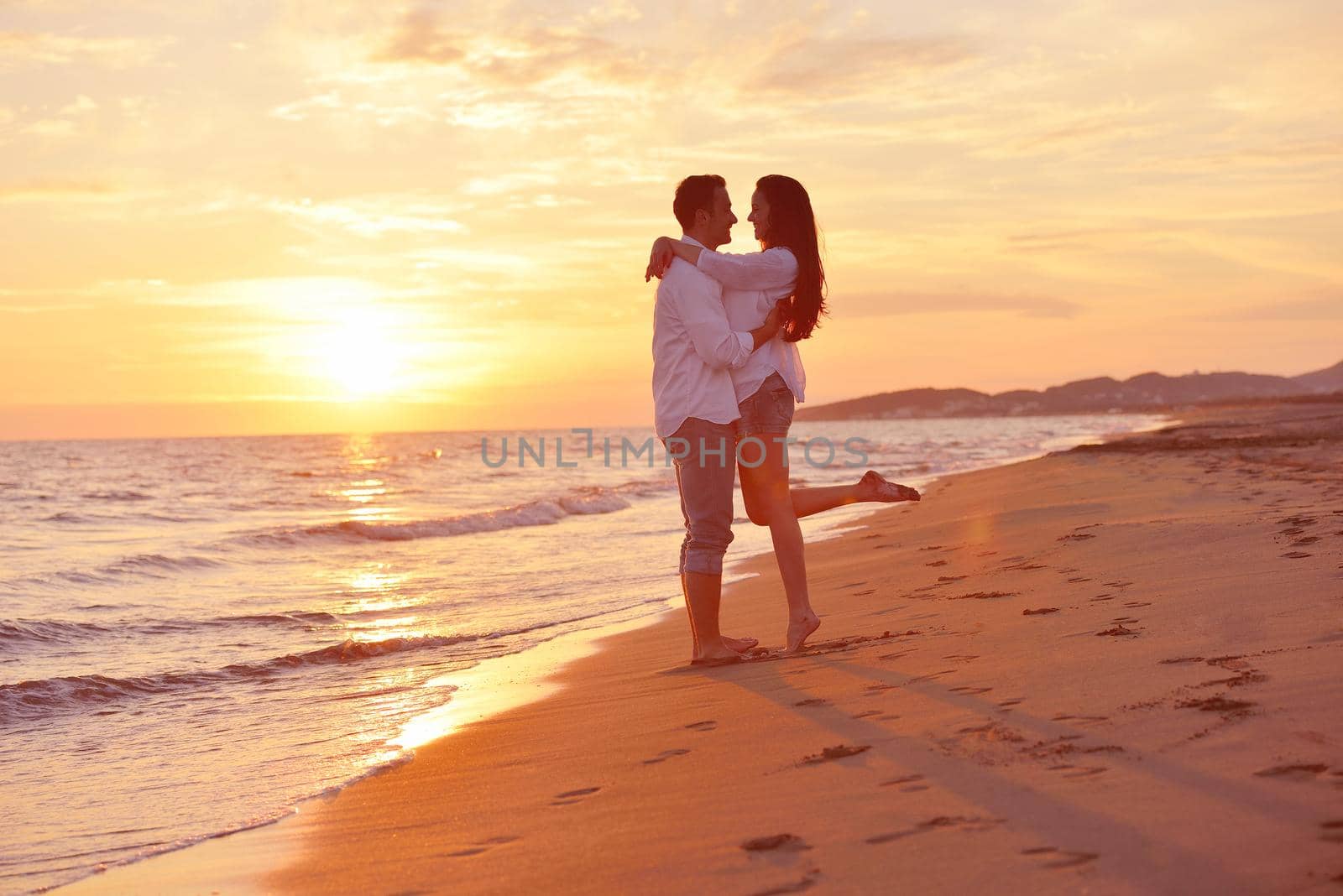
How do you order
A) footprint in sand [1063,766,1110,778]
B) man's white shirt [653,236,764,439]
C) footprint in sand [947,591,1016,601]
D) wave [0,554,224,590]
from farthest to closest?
wave [0,554,224,590] < footprint in sand [947,591,1016,601] < man's white shirt [653,236,764,439] < footprint in sand [1063,766,1110,778]

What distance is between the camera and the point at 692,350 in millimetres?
4418

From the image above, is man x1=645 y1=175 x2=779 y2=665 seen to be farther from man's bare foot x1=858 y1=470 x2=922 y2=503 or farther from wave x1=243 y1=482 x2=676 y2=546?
wave x1=243 y1=482 x2=676 y2=546

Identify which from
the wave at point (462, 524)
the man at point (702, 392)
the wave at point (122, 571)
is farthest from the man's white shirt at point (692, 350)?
the wave at point (462, 524)

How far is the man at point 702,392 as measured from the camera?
4332 mm

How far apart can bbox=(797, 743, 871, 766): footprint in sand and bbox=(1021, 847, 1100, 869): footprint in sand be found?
79 centimetres

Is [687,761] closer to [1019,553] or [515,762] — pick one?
Answer: [515,762]

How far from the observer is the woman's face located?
457 centimetres

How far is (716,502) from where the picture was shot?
4.55 metres

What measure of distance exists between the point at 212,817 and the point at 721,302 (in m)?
2.60

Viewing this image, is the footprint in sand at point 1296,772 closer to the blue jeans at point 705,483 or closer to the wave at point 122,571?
the blue jeans at point 705,483

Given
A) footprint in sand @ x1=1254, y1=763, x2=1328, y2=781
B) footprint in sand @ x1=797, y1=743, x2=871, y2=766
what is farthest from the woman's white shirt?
footprint in sand @ x1=1254, y1=763, x2=1328, y2=781

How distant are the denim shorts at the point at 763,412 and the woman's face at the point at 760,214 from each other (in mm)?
609

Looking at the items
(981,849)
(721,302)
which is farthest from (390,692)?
(981,849)

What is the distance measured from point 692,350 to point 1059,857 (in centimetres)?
280
